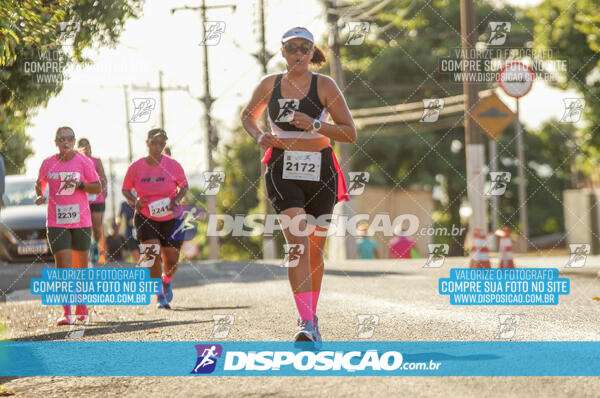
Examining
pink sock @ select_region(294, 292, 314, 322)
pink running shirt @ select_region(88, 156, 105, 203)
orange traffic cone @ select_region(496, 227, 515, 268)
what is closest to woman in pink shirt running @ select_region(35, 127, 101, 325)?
pink running shirt @ select_region(88, 156, 105, 203)

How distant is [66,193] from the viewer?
320 inches

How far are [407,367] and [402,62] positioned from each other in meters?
36.9

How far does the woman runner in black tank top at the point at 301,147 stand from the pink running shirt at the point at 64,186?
9.19 feet

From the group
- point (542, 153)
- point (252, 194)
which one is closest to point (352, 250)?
point (542, 153)

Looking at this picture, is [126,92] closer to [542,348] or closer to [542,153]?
[542,348]

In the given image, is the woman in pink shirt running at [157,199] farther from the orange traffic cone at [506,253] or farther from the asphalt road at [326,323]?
the orange traffic cone at [506,253]

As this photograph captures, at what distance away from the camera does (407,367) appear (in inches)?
196

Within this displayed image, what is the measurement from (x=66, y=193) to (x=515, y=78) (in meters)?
8.16

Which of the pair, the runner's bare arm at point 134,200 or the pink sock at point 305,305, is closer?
the pink sock at point 305,305

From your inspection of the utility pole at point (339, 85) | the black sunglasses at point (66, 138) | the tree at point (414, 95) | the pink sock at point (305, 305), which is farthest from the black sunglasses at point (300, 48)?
the tree at point (414, 95)

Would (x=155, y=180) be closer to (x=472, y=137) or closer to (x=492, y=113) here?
(x=492, y=113)

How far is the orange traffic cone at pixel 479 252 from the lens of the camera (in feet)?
46.3

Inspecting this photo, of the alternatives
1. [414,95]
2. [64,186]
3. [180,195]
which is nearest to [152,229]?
[180,195]

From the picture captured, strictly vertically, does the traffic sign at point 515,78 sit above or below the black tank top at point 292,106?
above
